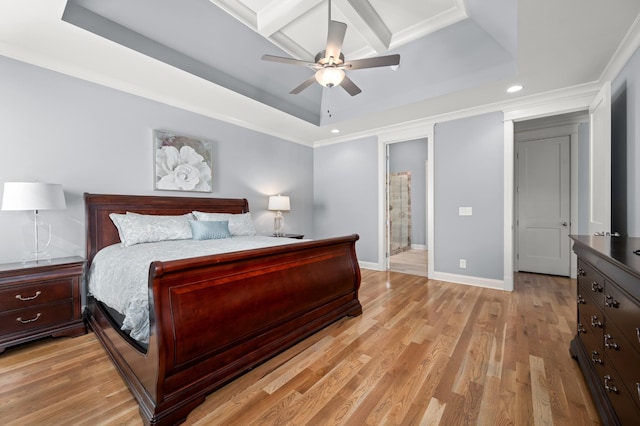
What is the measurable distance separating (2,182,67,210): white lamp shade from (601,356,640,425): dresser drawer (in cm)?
370

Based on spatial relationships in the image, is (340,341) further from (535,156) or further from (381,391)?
(535,156)

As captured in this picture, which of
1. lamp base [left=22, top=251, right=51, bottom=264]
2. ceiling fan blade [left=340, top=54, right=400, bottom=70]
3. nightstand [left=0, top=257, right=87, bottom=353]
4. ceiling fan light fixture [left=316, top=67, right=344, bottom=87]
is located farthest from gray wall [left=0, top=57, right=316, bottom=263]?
ceiling fan blade [left=340, top=54, right=400, bottom=70]

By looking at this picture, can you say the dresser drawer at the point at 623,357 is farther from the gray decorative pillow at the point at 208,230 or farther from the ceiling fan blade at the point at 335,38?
the gray decorative pillow at the point at 208,230

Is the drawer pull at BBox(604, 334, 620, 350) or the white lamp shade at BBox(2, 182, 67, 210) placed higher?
the white lamp shade at BBox(2, 182, 67, 210)

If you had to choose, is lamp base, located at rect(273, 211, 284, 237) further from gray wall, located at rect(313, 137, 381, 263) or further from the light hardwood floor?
the light hardwood floor

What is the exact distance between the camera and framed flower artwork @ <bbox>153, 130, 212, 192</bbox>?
10.8 feet

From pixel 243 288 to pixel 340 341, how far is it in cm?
100

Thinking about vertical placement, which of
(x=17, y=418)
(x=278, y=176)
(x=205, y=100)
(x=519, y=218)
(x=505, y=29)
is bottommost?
(x=17, y=418)

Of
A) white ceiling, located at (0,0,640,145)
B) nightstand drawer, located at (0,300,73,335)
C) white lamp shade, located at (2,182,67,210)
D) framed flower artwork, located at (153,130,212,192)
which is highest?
white ceiling, located at (0,0,640,145)

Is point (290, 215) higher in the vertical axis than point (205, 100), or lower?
lower

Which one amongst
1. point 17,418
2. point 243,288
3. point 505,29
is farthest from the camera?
point 505,29

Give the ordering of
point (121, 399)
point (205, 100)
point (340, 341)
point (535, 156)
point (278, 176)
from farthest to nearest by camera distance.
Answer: point (278, 176) < point (535, 156) < point (205, 100) < point (340, 341) < point (121, 399)

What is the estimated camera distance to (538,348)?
2.09 m

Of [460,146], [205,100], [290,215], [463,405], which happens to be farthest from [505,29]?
[290,215]
